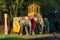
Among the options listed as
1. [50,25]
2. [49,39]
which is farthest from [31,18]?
[49,39]

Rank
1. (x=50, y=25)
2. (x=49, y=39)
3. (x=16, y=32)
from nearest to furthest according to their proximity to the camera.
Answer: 1. (x=49, y=39)
2. (x=16, y=32)
3. (x=50, y=25)

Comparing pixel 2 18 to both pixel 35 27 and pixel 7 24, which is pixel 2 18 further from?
pixel 35 27

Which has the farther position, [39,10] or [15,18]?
[39,10]

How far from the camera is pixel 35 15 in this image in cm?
1959

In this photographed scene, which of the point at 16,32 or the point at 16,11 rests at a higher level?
the point at 16,11

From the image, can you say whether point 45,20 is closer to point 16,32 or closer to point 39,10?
point 39,10

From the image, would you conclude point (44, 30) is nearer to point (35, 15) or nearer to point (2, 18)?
point (35, 15)

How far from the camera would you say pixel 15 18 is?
62.9 ft

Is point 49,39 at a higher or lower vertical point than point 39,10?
lower

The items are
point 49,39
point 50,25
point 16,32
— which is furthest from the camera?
point 50,25

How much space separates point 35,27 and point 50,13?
247 centimetres

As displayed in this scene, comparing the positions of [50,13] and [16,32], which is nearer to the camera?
[16,32]

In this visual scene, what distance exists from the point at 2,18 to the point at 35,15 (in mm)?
2509

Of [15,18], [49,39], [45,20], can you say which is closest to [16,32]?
[15,18]
